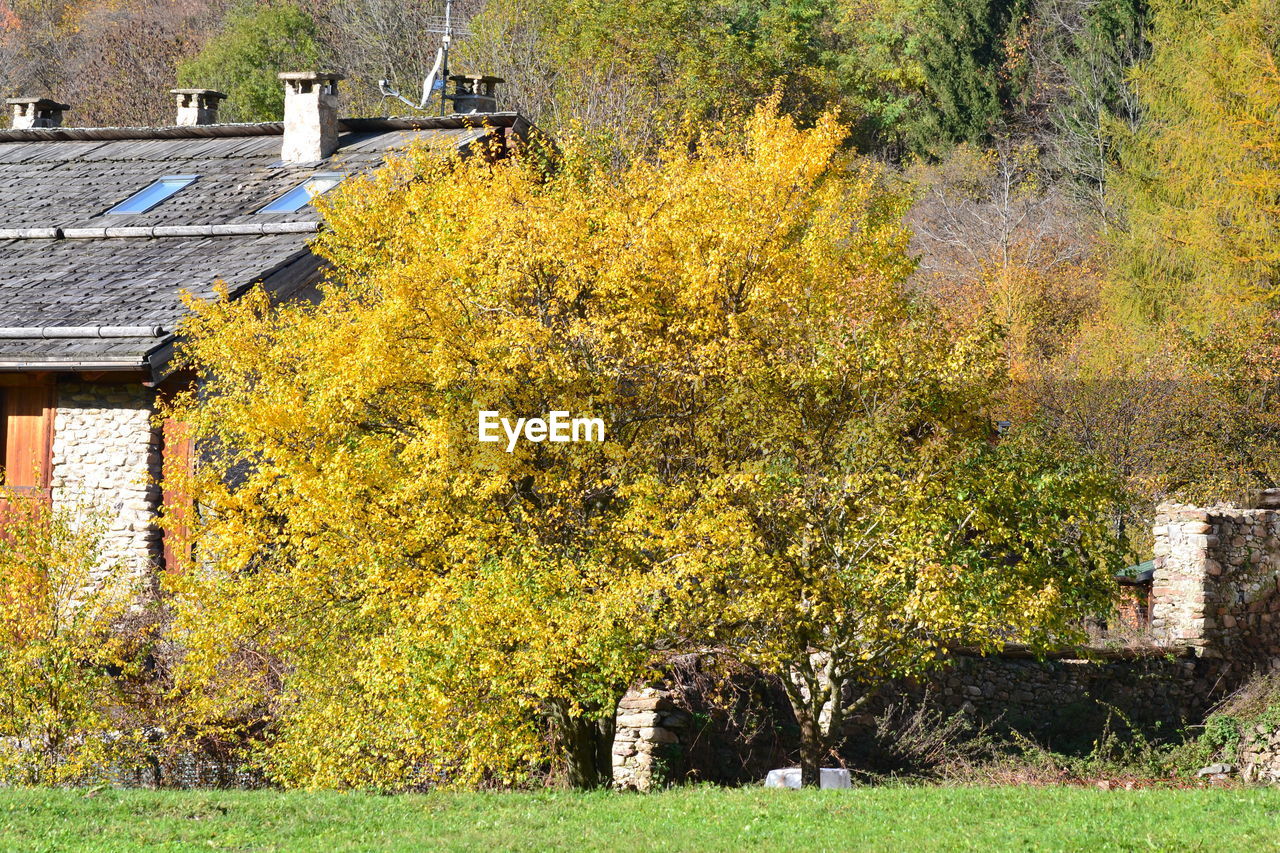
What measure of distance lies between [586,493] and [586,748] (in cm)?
243

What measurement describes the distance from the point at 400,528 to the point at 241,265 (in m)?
6.22

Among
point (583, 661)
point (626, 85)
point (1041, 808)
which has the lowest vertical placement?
point (1041, 808)

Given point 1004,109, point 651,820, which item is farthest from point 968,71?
point 651,820

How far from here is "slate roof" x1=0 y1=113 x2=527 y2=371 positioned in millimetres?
14820

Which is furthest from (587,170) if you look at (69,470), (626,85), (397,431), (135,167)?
(626,85)

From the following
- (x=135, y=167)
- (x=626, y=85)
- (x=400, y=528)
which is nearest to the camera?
(x=400, y=528)

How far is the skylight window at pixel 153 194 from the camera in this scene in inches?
724

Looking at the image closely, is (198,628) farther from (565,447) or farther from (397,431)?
(565,447)

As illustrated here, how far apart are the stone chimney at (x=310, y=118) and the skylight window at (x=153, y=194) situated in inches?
56.2

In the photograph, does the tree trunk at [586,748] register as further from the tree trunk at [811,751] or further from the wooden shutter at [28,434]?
the wooden shutter at [28,434]

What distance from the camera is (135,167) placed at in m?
20.3

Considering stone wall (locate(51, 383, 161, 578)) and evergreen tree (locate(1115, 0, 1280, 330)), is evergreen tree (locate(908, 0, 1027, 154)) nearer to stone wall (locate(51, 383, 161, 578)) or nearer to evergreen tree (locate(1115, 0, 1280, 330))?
evergreen tree (locate(1115, 0, 1280, 330))

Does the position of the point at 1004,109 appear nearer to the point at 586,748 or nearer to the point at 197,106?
the point at 197,106

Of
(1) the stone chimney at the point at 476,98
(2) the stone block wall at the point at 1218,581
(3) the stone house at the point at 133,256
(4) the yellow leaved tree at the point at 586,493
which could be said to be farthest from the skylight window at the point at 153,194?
(2) the stone block wall at the point at 1218,581
